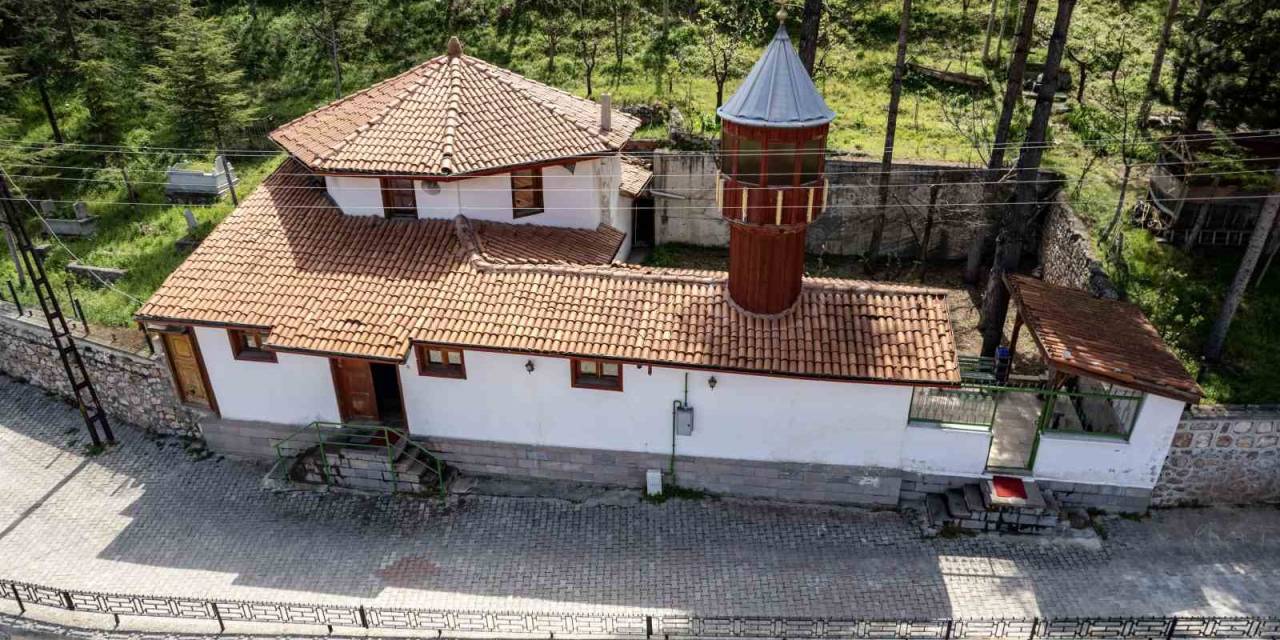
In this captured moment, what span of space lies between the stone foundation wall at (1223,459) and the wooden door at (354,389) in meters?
16.2

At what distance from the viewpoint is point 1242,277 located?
17125mm

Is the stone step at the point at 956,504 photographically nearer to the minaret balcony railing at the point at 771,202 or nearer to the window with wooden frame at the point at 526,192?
the minaret balcony railing at the point at 771,202

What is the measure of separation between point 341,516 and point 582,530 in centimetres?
510

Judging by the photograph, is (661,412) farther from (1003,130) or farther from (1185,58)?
(1185,58)

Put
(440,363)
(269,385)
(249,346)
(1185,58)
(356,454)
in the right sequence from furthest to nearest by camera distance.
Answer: (1185,58)
(269,385)
(249,346)
(356,454)
(440,363)

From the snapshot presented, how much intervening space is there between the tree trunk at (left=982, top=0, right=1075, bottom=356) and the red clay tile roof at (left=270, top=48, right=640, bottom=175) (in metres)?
9.42

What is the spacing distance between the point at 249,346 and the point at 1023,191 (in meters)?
17.6

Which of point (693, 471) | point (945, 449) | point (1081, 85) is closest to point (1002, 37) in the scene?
point (1081, 85)

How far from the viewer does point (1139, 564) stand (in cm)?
1555

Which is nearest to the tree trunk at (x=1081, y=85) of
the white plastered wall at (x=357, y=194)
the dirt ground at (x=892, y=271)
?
the dirt ground at (x=892, y=271)

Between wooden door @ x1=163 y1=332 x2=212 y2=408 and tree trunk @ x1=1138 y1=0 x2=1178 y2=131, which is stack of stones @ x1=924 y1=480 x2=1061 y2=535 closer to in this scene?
tree trunk @ x1=1138 y1=0 x2=1178 y2=131

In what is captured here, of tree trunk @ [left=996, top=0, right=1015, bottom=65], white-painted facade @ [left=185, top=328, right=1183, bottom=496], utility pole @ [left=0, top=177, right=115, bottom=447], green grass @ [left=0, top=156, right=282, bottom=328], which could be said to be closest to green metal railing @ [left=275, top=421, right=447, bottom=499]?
white-painted facade @ [left=185, top=328, right=1183, bottom=496]

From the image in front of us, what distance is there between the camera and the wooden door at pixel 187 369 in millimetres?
17734

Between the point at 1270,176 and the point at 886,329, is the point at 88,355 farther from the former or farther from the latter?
the point at 1270,176
